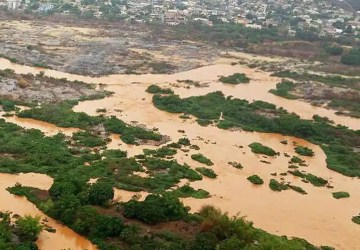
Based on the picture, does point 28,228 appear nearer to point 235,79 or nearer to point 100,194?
point 100,194

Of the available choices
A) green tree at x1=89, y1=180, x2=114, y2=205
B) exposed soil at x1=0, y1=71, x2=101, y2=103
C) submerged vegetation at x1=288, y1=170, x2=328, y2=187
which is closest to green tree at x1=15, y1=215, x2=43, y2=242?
green tree at x1=89, y1=180, x2=114, y2=205

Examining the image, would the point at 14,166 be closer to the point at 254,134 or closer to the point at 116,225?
the point at 116,225

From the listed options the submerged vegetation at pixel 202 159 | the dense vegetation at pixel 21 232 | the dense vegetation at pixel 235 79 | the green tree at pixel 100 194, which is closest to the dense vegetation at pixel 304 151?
the submerged vegetation at pixel 202 159

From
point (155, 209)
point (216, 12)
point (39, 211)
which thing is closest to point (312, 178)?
point (155, 209)

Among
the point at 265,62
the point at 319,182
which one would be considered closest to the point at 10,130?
the point at 319,182

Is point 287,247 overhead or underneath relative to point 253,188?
overhead
